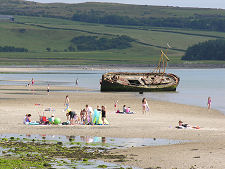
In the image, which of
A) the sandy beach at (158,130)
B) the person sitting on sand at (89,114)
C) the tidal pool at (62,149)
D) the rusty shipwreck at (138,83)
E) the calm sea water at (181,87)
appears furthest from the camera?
the rusty shipwreck at (138,83)

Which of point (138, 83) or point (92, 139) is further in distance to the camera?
point (138, 83)

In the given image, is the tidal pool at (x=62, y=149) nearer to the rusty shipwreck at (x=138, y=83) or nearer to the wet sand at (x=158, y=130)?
the wet sand at (x=158, y=130)

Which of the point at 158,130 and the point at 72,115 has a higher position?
the point at 72,115

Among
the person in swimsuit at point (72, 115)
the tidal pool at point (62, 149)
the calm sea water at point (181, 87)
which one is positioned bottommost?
the tidal pool at point (62, 149)

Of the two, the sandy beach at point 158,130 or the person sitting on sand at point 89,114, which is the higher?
the person sitting on sand at point 89,114

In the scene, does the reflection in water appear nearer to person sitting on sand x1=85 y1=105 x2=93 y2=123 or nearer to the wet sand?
the wet sand

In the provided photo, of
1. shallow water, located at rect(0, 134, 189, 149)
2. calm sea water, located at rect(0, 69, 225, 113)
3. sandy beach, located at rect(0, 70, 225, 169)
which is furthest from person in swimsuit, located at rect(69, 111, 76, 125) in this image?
calm sea water, located at rect(0, 69, 225, 113)

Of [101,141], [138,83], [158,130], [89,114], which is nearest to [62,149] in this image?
[101,141]

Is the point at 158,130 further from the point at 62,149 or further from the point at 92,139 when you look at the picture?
the point at 62,149

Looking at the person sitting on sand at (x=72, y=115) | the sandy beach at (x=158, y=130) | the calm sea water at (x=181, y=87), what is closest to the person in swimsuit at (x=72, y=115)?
the person sitting on sand at (x=72, y=115)

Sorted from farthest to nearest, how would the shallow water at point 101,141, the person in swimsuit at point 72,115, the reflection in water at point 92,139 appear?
the person in swimsuit at point 72,115
the reflection in water at point 92,139
the shallow water at point 101,141

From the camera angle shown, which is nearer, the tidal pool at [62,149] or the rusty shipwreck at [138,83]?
the tidal pool at [62,149]

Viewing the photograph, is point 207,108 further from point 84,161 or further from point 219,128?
point 84,161

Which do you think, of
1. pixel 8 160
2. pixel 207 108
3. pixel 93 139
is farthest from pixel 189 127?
pixel 207 108
